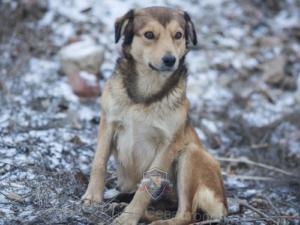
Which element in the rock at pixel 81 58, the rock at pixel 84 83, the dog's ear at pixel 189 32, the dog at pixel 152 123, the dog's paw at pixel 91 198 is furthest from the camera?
the rock at pixel 81 58

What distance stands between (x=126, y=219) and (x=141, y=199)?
24 centimetres

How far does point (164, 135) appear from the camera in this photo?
5699 millimetres

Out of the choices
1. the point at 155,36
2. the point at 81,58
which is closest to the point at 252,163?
the point at 155,36

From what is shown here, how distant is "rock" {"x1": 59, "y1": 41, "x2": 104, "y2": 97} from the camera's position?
8.65m

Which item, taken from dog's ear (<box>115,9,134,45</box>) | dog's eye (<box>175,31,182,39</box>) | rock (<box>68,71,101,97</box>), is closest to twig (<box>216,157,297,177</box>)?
rock (<box>68,71,101,97</box>)

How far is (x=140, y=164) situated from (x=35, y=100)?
9.22 ft

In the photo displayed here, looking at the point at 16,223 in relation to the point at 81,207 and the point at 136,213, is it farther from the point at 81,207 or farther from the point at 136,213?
the point at 136,213

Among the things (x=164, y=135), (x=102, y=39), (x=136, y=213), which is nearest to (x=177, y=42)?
(x=164, y=135)

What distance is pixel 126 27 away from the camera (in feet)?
19.1

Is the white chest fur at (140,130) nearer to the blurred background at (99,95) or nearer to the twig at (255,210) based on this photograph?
the blurred background at (99,95)

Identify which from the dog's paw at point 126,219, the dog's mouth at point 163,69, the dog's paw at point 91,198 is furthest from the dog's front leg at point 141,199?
the dog's mouth at point 163,69

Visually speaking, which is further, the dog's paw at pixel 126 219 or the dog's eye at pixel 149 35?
the dog's eye at pixel 149 35

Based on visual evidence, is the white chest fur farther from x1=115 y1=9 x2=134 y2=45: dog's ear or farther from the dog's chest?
x1=115 y1=9 x2=134 y2=45: dog's ear

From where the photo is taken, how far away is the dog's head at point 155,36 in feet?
18.0
